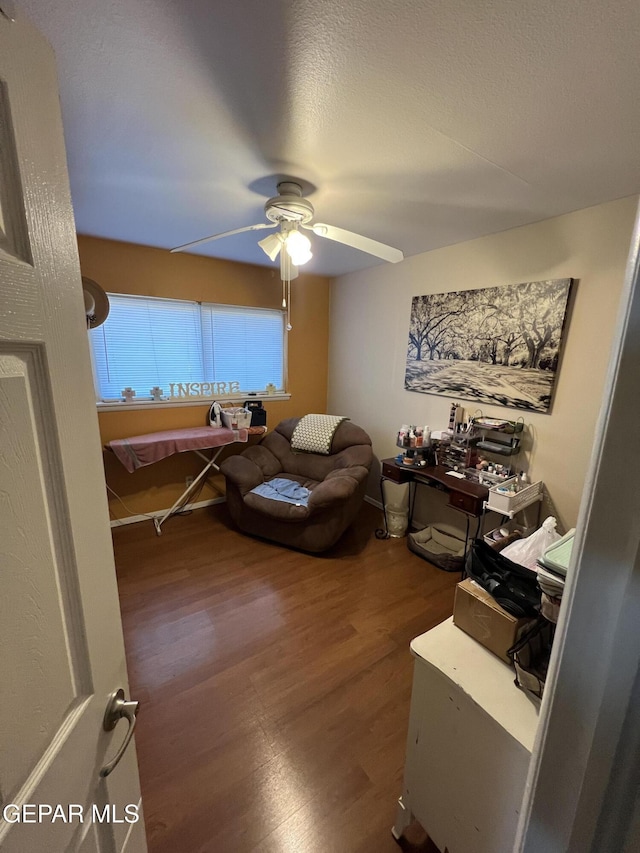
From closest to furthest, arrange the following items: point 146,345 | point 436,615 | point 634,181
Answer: point 634,181 → point 436,615 → point 146,345

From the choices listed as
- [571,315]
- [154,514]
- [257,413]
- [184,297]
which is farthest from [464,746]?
[184,297]

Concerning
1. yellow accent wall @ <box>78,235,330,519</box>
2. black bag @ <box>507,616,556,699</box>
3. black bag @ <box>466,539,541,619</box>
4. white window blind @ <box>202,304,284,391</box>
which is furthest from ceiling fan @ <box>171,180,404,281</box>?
black bag @ <box>507,616,556,699</box>

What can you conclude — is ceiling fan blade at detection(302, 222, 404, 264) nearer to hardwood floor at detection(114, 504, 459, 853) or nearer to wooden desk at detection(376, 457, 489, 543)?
wooden desk at detection(376, 457, 489, 543)

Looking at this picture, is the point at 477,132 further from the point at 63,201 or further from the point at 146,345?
the point at 146,345

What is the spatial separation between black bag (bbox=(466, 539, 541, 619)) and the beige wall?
1.01m

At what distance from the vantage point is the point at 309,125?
132 cm

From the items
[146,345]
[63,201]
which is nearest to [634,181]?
[63,201]

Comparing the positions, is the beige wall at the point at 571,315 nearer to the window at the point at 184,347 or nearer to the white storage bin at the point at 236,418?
the window at the point at 184,347

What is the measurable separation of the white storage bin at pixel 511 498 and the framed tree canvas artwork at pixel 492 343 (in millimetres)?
532

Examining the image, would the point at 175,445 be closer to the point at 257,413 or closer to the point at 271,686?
the point at 257,413

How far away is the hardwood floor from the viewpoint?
1.22m

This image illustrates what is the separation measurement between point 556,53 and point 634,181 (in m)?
1.08

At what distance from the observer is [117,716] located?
651 mm

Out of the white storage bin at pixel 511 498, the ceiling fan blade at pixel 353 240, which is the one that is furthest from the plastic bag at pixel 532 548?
the ceiling fan blade at pixel 353 240
